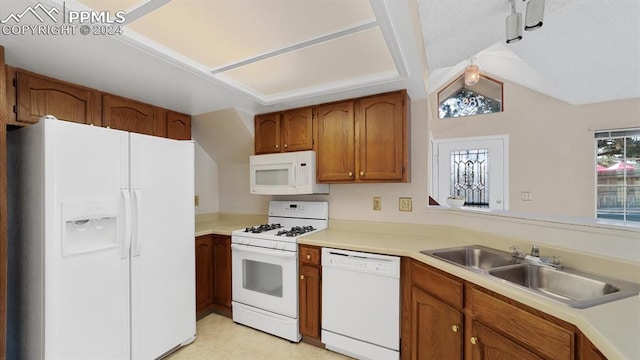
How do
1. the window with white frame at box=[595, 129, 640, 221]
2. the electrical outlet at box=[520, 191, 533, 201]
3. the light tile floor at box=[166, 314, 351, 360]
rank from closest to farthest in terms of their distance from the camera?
the light tile floor at box=[166, 314, 351, 360] < the window with white frame at box=[595, 129, 640, 221] < the electrical outlet at box=[520, 191, 533, 201]

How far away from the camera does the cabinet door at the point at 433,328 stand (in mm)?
1440

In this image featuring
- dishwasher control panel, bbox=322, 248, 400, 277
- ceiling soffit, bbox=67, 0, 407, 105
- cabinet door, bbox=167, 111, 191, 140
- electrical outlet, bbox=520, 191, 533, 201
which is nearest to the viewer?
ceiling soffit, bbox=67, 0, 407, 105

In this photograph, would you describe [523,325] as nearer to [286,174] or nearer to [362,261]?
[362,261]

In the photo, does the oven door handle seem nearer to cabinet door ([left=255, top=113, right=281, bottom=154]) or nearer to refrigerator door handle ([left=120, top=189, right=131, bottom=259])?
refrigerator door handle ([left=120, top=189, right=131, bottom=259])

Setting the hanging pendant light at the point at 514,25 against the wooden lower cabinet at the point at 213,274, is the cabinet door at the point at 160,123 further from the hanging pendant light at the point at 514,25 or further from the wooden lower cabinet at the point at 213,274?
the hanging pendant light at the point at 514,25

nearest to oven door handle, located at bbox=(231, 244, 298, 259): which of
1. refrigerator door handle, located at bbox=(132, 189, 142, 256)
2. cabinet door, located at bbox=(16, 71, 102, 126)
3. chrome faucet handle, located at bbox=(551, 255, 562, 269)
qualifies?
refrigerator door handle, located at bbox=(132, 189, 142, 256)

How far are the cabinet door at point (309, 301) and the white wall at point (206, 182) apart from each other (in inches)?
68.4

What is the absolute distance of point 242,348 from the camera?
2.13 m

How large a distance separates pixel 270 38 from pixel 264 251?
5.37ft

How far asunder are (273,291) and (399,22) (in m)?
2.18

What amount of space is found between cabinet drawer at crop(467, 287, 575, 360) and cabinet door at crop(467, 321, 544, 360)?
0.10 feet

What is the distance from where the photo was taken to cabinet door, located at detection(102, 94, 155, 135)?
2129 millimetres

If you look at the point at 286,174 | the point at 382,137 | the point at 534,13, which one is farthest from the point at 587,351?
the point at 286,174

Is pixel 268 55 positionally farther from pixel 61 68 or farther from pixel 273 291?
pixel 273 291
